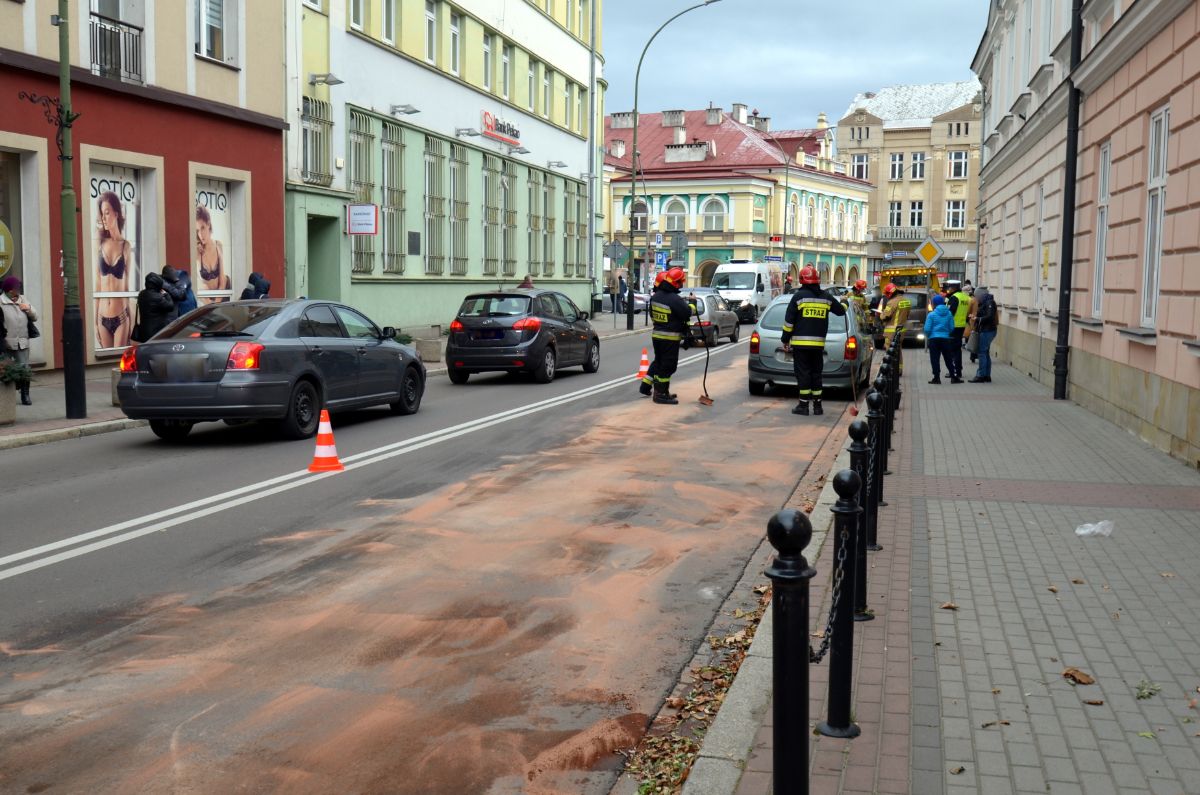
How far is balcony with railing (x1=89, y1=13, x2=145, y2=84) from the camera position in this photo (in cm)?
1875

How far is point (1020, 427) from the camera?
1446 cm

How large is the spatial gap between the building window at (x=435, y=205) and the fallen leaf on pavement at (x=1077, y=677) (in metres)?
28.1

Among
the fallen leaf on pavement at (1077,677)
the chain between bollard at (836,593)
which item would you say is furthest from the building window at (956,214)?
the chain between bollard at (836,593)

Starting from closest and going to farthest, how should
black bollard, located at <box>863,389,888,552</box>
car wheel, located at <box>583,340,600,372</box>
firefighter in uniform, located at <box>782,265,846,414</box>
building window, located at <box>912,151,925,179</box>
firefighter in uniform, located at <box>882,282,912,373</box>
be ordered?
black bollard, located at <box>863,389,888,552</box> → firefighter in uniform, located at <box>782,265,846,414</box> → car wheel, located at <box>583,340,600,372</box> → firefighter in uniform, located at <box>882,282,912,373</box> → building window, located at <box>912,151,925,179</box>

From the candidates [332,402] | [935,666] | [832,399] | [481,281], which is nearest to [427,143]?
[481,281]

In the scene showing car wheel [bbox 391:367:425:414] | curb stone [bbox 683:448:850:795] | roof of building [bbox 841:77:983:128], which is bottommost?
curb stone [bbox 683:448:850:795]

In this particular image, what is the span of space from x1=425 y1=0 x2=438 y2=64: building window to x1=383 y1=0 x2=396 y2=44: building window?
6.26 ft

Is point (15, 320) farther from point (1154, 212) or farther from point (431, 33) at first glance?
point (431, 33)

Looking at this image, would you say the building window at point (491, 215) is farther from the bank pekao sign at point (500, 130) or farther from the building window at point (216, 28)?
the building window at point (216, 28)

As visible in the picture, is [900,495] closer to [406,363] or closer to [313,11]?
[406,363]

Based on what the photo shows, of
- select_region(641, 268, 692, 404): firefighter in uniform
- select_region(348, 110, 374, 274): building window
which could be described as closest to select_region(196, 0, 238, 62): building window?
select_region(348, 110, 374, 274): building window

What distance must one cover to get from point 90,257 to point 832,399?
11809 mm

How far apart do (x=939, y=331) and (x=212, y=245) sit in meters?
13.4

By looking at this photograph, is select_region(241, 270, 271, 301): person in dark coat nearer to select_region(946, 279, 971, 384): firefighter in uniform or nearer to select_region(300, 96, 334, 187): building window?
select_region(300, 96, 334, 187): building window
